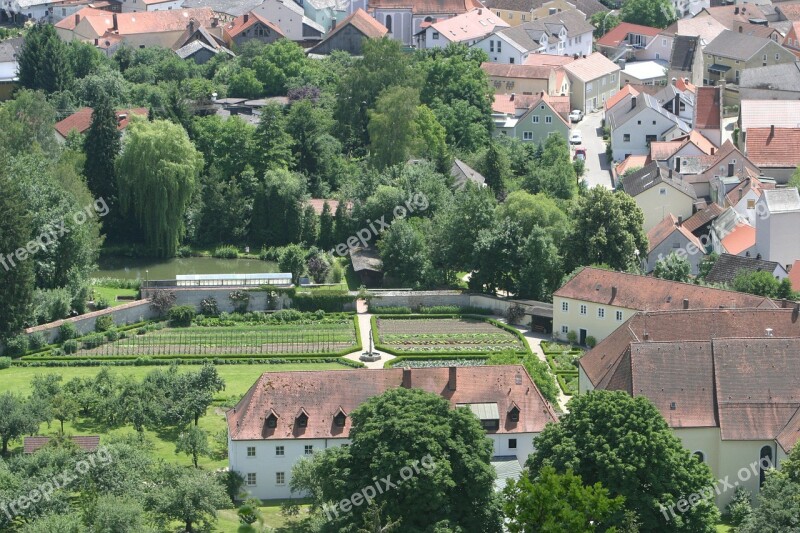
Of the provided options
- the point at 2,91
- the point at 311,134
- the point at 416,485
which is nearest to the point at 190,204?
the point at 311,134

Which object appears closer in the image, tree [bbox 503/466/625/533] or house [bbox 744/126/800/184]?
tree [bbox 503/466/625/533]

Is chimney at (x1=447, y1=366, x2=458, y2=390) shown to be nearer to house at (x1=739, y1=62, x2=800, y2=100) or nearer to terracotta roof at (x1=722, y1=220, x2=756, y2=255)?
terracotta roof at (x1=722, y1=220, x2=756, y2=255)

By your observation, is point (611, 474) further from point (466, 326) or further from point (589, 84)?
point (589, 84)

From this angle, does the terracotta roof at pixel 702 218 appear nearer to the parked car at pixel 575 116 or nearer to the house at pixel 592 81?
the parked car at pixel 575 116

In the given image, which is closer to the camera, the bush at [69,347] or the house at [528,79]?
the bush at [69,347]

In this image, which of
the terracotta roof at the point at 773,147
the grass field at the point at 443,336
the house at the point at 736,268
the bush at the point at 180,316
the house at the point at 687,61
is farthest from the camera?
the house at the point at 687,61

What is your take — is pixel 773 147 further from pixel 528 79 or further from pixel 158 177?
pixel 158 177

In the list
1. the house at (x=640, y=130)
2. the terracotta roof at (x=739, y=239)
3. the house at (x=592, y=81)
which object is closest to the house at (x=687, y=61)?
the house at (x=592, y=81)

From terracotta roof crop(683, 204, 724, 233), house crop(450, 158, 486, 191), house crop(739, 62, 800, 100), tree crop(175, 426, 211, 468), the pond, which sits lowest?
tree crop(175, 426, 211, 468)

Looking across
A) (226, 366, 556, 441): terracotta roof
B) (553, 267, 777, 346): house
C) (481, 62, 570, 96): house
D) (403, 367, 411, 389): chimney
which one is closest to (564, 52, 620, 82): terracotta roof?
(481, 62, 570, 96): house
